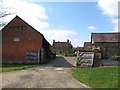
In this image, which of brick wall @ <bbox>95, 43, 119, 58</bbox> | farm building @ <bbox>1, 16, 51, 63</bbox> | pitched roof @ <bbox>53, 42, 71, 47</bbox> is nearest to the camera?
farm building @ <bbox>1, 16, 51, 63</bbox>

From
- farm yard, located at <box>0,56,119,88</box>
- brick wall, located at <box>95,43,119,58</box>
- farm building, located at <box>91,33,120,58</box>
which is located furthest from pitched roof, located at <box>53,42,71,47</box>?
farm yard, located at <box>0,56,119,88</box>

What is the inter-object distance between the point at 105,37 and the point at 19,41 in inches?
1184

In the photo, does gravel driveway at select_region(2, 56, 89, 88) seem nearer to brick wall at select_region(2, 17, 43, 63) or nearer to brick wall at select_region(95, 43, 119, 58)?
brick wall at select_region(2, 17, 43, 63)

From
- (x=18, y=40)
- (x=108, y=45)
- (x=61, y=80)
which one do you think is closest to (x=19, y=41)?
(x=18, y=40)

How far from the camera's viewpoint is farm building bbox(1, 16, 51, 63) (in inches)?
1512

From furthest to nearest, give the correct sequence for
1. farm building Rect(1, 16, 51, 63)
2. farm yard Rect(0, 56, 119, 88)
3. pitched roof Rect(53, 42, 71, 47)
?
pitched roof Rect(53, 42, 71, 47) < farm building Rect(1, 16, 51, 63) < farm yard Rect(0, 56, 119, 88)

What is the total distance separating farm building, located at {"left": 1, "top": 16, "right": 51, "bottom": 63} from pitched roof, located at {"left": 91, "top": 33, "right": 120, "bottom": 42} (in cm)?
2619

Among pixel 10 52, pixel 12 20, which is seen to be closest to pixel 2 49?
pixel 10 52

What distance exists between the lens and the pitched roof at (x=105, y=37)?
61.1 meters

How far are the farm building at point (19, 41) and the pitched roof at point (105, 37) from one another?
85.9 feet

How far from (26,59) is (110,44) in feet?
99.5

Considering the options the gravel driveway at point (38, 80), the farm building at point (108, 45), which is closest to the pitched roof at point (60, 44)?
the farm building at point (108, 45)

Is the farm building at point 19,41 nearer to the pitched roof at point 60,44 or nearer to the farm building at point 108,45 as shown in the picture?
the farm building at point 108,45

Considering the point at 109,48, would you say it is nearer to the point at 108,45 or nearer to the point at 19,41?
the point at 108,45
